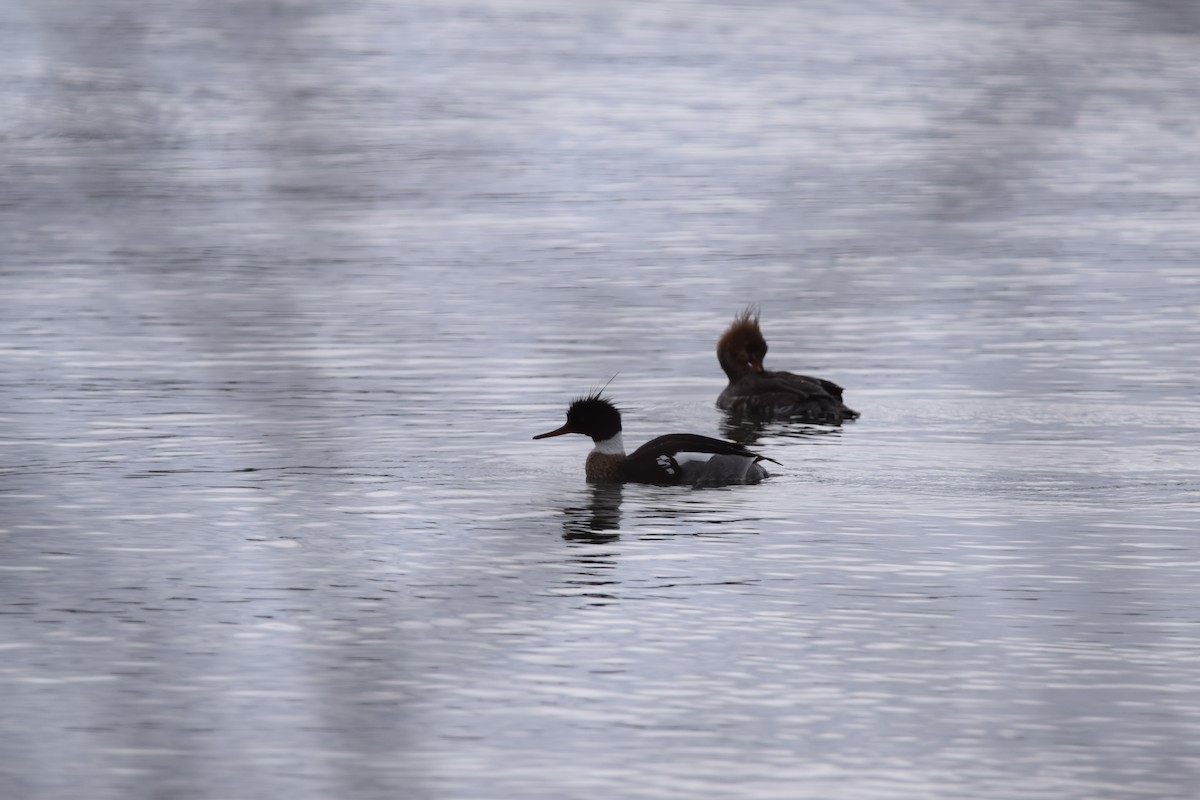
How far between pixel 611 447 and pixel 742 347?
451cm

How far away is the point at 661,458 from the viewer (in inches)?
515

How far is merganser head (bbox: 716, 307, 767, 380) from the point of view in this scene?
57.1 ft

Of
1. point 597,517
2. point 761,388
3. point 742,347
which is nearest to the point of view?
point 597,517

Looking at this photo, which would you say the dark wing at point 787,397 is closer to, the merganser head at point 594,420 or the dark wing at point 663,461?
the dark wing at point 663,461

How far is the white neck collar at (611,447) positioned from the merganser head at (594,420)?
2 centimetres

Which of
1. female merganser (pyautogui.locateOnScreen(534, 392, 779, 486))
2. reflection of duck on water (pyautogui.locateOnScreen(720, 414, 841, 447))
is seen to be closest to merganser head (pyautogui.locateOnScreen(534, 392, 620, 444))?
female merganser (pyautogui.locateOnScreen(534, 392, 779, 486))

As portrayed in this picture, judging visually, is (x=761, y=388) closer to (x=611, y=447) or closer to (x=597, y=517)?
(x=611, y=447)

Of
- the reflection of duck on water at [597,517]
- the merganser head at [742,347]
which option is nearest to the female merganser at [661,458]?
the reflection of duck on water at [597,517]

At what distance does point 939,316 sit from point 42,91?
58.8ft

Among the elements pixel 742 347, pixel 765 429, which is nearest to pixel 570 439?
pixel 765 429

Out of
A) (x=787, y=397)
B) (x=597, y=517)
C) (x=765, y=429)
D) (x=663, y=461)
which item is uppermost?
(x=597, y=517)

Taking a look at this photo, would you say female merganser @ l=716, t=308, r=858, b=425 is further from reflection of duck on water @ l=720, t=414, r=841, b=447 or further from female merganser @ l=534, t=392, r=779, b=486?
female merganser @ l=534, t=392, r=779, b=486

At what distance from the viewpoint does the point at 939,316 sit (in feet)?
63.9

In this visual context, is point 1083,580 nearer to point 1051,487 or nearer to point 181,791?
point 1051,487
